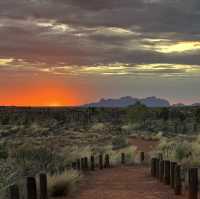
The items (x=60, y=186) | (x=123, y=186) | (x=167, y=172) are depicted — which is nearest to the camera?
(x=60, y=186)

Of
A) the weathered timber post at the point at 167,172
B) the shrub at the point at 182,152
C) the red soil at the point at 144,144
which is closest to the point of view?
the weathered timber post at the point at 167,172

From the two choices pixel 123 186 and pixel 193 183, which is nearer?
pixel 193 183

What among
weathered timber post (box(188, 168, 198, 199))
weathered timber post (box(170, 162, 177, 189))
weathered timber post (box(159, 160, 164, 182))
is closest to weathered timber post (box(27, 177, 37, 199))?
weathered timber post (box(188, 168, 198, 199))

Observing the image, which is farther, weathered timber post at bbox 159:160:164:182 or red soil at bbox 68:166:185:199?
weathered timber post at bbox 159:160:164:182

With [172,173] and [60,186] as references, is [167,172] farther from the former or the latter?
[60,186]

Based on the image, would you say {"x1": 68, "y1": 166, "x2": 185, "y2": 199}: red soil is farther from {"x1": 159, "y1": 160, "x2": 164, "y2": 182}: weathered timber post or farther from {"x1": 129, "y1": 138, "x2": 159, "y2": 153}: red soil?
{"x1": 129, "y1": 138, "x2": 159, "y2": 153}: red soil

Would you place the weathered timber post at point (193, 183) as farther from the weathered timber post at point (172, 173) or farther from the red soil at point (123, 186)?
the weathered timber post at point (172, 173)

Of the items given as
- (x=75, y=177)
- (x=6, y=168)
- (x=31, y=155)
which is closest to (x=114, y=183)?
(x=75, y=177)

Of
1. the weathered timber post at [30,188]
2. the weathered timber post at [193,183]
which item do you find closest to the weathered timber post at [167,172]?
the weathered timber post at [193,183]

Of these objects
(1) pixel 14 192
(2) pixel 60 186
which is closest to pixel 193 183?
(2) pixel 60 186

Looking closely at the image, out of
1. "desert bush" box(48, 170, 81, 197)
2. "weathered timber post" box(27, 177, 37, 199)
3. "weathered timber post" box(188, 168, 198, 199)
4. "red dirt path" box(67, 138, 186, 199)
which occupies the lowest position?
"red dirt path" box(67, 138, 186, 199)

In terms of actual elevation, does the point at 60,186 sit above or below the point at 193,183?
below

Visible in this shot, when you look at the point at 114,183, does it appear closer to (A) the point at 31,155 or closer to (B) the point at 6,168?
(B) the point at 6,168

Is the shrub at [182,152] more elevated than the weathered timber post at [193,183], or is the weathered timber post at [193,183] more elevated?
the weathered timber post at [193,183]
